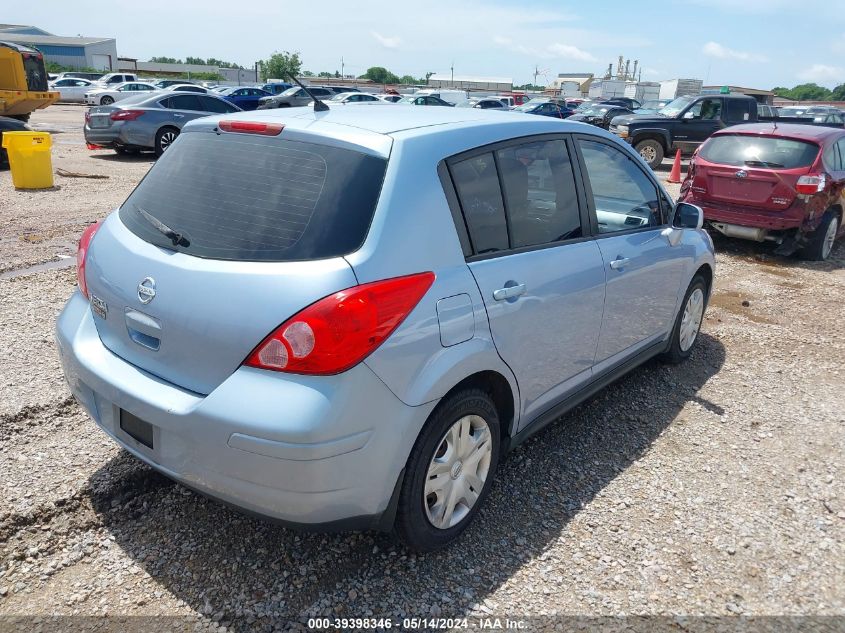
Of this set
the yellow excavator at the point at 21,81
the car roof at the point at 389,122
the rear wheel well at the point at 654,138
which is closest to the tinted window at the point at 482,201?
the car roof at the point at 389,122

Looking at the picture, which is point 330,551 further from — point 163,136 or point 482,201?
point 163,136

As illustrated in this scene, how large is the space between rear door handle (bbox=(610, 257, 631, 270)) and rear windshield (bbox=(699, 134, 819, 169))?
581 centimetres

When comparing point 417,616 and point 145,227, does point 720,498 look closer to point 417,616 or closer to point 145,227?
point 417,616

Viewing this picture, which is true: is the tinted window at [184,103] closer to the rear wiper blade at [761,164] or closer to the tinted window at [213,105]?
the tinted window at [213,105]

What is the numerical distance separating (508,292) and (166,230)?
4.69ft

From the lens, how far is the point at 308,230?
7.80 ft

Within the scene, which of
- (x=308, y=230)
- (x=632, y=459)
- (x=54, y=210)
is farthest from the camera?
(x=54, y=210)

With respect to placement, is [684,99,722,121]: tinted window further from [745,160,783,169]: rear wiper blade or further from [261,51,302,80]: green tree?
[261,51,302,80]: green tree

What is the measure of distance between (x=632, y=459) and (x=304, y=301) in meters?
2.33

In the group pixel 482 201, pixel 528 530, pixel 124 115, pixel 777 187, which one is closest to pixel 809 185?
pixel 777 187

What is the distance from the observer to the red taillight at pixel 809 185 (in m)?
8.07

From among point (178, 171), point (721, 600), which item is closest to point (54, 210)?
point (178, 171)

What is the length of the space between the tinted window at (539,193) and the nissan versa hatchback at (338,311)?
11mm

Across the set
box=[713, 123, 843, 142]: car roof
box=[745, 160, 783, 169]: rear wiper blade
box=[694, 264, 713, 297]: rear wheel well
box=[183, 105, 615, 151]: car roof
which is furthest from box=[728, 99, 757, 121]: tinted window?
box=[183, 105, 615, 151]: car roof
